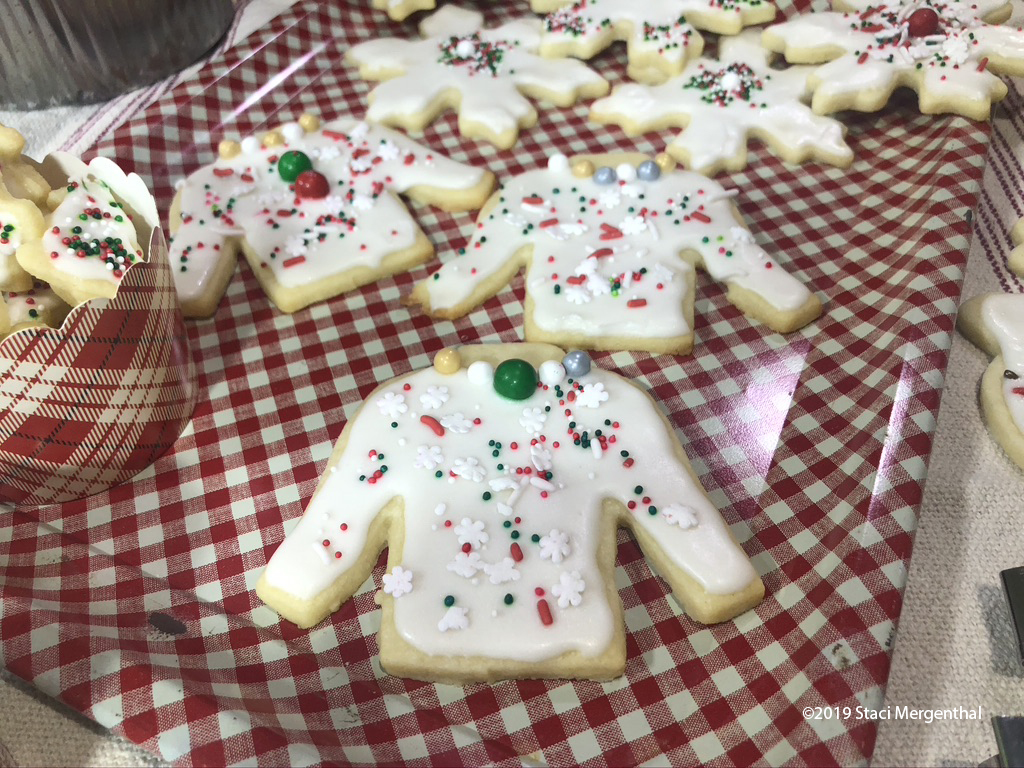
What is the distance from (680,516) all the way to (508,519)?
0.84 feet

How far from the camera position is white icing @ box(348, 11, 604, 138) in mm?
1938

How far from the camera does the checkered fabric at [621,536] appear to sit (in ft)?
3.49

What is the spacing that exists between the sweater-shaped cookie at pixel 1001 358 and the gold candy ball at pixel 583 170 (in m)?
0.77

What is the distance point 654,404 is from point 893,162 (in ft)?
3.15

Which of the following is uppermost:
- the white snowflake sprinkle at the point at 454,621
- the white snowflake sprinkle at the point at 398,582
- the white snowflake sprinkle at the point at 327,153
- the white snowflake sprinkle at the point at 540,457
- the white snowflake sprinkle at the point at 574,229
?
the white snowflake sprinkle at the point at 327,153

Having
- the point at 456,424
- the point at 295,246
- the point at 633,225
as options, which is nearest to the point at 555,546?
the point at 456,424

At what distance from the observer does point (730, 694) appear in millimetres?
1107

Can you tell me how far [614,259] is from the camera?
156 cm

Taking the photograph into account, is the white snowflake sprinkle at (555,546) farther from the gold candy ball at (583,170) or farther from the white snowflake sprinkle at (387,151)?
the white snowflake sprinkle at (387,151)

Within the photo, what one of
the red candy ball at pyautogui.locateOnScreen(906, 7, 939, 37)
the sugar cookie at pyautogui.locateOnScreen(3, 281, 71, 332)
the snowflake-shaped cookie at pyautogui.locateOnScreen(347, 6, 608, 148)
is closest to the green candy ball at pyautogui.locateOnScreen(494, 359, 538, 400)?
the sugar cookie at pyautogui.locateOnScreen(3, 281, 71, 332)

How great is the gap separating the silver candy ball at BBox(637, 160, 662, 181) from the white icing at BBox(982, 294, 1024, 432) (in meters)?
0.67

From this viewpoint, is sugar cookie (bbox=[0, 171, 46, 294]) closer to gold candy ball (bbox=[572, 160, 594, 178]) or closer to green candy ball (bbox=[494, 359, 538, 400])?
green candy ball (bbox=[494, 359, 538, 400])

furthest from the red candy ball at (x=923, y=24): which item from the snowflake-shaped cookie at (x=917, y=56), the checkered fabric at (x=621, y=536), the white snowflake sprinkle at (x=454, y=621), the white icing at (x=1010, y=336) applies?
the white snowflake sprinkle at (x=454, y=621)

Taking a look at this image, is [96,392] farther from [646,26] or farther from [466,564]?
[646,26]
